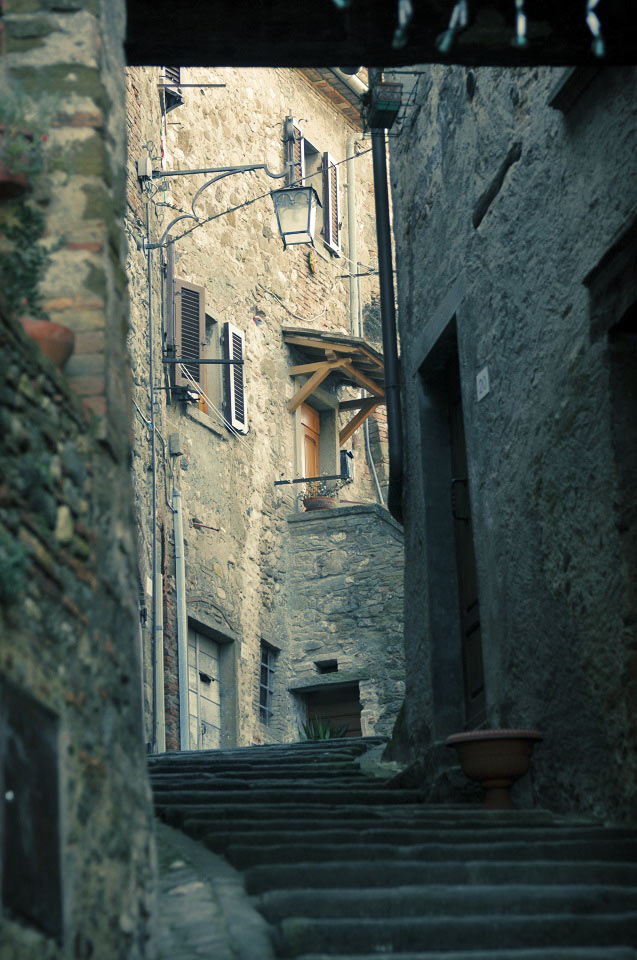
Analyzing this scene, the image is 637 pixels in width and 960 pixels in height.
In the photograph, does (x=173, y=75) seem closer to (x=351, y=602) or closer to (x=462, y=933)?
(x=351, y=602)

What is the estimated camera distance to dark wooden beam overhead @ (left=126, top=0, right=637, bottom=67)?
559cm

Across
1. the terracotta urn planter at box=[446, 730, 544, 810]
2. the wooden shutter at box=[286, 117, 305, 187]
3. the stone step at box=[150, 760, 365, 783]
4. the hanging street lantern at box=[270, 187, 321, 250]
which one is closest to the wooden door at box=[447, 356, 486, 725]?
the stone step at box=[150, 760, 365, 783]

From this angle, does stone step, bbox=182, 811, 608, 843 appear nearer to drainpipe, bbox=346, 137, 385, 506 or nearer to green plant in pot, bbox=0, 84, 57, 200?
green plant in pot, bbox=0, 84, 57, 200

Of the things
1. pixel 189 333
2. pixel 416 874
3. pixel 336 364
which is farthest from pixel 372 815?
pixel 336 364

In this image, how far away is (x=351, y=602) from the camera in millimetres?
16250

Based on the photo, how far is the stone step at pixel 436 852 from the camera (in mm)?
5172

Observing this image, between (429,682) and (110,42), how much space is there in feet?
16.4

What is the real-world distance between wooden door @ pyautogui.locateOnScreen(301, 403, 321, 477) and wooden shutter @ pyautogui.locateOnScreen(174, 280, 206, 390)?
9.40 feet

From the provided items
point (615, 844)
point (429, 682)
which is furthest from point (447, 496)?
point (615, 844)

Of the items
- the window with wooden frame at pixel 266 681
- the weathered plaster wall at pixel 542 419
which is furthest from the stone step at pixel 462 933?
the window with wooden frame at pixel 266 681

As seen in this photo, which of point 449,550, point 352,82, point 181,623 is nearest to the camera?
point 449,550

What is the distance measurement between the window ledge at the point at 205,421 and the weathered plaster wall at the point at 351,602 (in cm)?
194

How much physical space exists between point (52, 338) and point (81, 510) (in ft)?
1.54

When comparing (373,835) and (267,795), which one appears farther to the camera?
(267,795)
